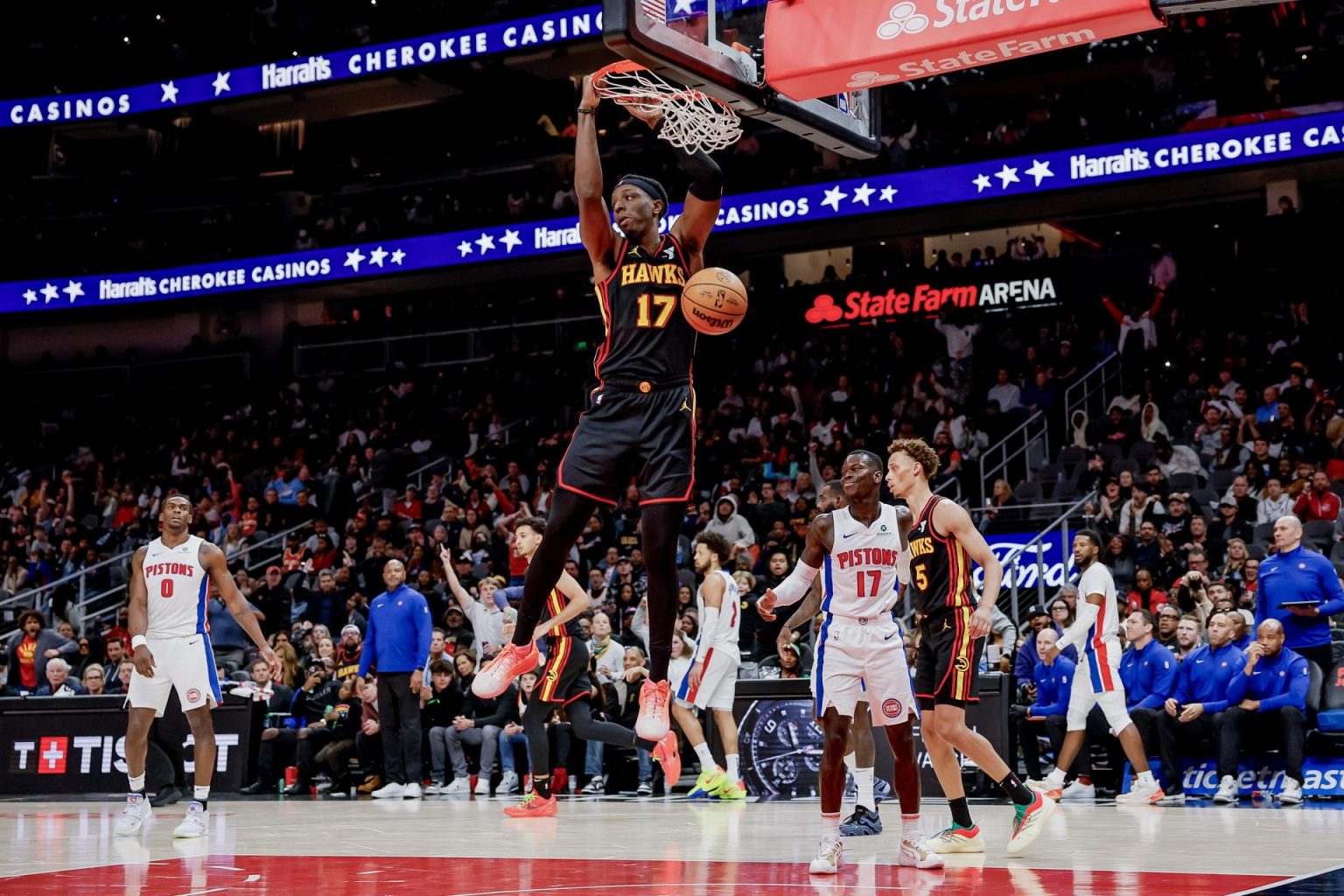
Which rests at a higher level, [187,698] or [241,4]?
[241,4]

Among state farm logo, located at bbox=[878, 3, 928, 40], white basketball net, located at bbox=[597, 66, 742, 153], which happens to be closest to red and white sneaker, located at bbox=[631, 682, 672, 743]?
white basketball net, located at bbox=[597, 66, 742, 153]

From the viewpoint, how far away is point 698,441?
21609 mm

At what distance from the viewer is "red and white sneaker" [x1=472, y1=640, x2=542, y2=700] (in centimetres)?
668

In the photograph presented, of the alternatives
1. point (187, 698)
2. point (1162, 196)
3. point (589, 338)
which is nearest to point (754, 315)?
point (589, 338)

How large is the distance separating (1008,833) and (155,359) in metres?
24.8

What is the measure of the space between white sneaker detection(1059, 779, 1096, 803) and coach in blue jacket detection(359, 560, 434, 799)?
5512 millimetres

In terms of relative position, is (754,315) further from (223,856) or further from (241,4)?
(223,856)

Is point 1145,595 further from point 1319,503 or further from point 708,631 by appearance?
point 708,631

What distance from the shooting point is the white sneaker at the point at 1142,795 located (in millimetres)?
11461

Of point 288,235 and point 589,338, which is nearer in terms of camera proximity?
point 589,338

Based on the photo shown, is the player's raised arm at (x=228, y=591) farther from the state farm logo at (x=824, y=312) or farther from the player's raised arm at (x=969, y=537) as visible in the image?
the state farm logo at (x=824, y=312)

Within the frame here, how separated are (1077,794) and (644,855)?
18.9ft

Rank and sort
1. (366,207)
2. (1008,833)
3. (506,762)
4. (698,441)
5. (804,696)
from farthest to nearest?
1. (366,207)
2. (698,441)
3. (506,762)
4. (804,696)
5. (1008,833)

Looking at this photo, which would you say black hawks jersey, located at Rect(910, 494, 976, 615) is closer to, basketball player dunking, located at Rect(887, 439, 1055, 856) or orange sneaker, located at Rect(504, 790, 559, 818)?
basketball player dunking, located at Rect(887, 439, 1055, 856)
